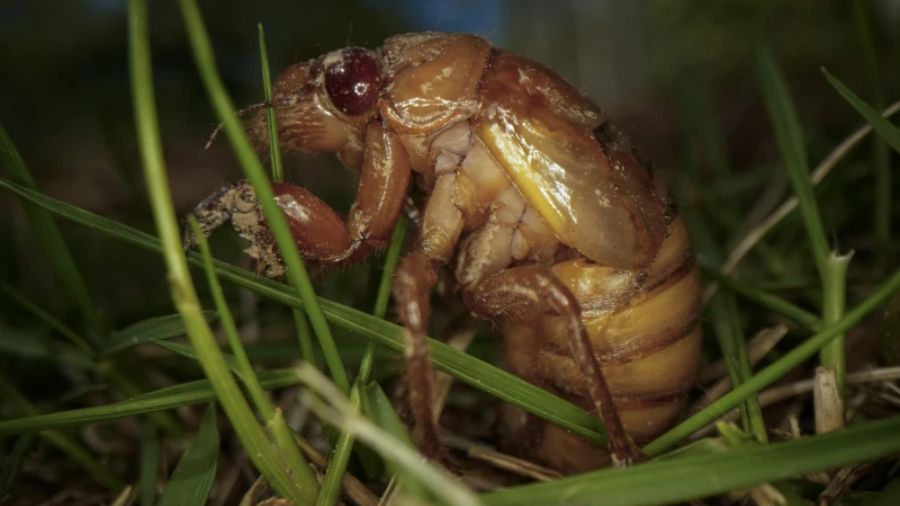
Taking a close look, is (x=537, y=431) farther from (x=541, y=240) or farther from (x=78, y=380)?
(x=78, y=380)

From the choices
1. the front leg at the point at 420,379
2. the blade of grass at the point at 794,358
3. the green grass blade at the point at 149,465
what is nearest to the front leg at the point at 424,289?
the front leg at the point at 420,379

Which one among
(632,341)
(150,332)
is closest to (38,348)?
(150,332)

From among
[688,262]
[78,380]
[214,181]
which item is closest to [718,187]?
[688,262]

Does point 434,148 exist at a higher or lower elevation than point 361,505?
higher

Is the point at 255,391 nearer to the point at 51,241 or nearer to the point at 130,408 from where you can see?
the point at 130,408

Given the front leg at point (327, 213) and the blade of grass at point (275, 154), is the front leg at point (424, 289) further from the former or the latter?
the blade of grass at point (275, 154)

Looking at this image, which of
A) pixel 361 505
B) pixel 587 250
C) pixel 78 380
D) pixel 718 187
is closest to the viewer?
pixel 361 505
